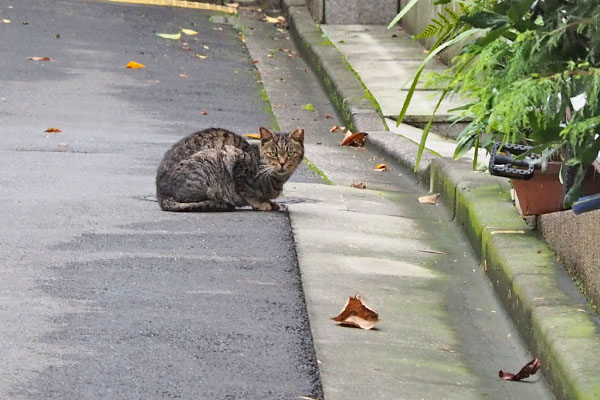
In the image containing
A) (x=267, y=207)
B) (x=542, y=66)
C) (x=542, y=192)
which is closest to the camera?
(x=542, y=66)

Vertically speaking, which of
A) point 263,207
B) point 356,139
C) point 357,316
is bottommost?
point 356,139

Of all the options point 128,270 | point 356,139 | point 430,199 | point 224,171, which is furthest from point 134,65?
point 128,270

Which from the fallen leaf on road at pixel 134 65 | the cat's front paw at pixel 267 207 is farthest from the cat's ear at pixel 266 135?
A: the fallen leaf on road at pixel 134 65

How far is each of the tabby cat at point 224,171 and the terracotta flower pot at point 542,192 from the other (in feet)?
6.26

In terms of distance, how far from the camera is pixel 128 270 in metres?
5.81

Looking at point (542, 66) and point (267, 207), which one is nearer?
point (542, 66)

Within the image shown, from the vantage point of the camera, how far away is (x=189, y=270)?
585 centimetres

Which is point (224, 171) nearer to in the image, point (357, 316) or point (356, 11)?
point (357, 316)

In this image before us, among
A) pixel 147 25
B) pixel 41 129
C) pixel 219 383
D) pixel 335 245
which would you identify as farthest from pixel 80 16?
pixel 219 383

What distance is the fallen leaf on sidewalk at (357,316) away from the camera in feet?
16.7

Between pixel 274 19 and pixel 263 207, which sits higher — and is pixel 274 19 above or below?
below

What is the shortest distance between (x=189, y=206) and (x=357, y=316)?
8.37ft

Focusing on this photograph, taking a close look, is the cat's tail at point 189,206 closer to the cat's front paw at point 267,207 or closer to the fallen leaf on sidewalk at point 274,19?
the cat's front paw at point 267,207

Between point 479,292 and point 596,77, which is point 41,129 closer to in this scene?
point 479,292
